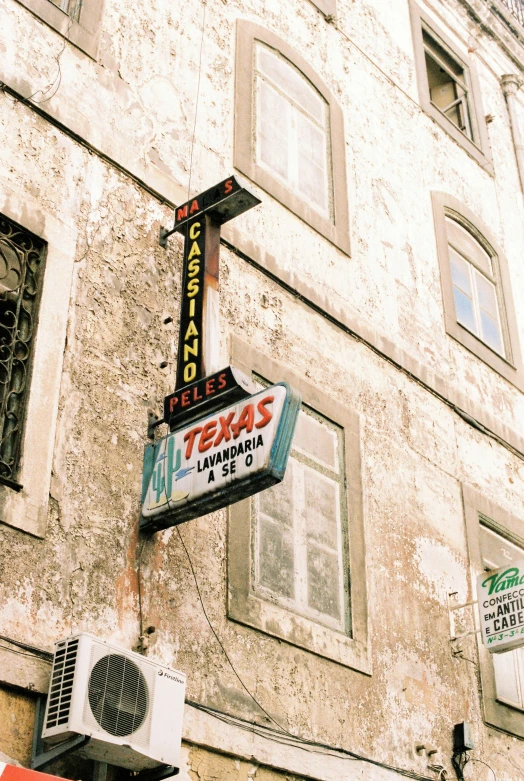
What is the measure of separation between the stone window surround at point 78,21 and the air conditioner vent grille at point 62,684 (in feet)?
15.8

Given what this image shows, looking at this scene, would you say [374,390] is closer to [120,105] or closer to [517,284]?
[120,105]

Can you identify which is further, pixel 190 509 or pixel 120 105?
pixel 120 105

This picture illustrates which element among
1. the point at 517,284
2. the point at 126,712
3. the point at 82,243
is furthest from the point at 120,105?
the point at 517,284

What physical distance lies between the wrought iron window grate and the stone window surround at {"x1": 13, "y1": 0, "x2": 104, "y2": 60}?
9.52 meters

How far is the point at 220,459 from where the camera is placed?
708 cm

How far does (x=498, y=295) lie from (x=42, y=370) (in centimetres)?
755

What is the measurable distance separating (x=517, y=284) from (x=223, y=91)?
5245 millimetres

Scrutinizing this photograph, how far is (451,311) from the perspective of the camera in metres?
12.1

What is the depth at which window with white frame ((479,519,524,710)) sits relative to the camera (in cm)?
1033

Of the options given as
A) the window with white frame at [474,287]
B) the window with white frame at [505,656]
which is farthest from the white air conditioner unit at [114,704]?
the window with white frame at [474,287]

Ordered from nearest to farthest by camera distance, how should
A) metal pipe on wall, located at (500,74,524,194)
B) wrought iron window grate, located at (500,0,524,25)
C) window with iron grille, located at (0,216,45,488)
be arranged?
window with iron grille, located at (0,216,45,488) → metal pipe on wall, located at (500,74,524,194) → wrought iron window grate, located at (500,0,524,25)

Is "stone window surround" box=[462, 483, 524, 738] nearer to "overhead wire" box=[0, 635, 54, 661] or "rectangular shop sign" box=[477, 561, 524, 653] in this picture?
"rectangular shop sign" box=[477, 561, 524, 653]

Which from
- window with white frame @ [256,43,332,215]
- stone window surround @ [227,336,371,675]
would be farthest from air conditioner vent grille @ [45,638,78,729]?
window with white frame @ [256,43,332,215]

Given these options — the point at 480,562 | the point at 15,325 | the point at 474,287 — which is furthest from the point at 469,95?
the point at 15,325
